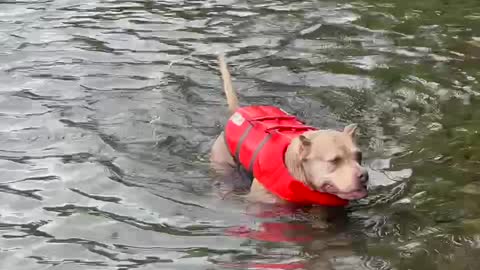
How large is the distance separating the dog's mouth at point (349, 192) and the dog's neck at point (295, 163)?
0.27m

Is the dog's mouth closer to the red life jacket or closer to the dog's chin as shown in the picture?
the dog's chin

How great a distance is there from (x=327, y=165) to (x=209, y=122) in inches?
122

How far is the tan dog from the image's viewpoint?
7008 millimetres

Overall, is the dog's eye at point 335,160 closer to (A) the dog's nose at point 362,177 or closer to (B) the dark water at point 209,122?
(A) the dog's nose at point 362,177

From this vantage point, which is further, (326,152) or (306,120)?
(306,120)

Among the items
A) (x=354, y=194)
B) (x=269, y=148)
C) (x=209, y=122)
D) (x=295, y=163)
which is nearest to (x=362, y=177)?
(x=354, y=194)

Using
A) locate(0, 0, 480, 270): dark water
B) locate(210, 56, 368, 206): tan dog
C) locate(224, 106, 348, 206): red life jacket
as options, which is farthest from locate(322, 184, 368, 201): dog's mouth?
locate(0, 0, 480, 270): dark water

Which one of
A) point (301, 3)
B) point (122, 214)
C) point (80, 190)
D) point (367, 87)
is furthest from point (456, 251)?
point (301, 3)

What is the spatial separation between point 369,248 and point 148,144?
348 cm

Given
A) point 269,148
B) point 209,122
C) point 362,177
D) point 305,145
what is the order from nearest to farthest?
point 362,177, point 305,145, point 269,148, point 209,122

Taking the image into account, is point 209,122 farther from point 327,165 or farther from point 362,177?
point 362,177

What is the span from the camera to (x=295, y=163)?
24.8 feet

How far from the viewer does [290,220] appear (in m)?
7.30

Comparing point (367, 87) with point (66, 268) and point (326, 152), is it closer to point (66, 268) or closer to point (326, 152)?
point (326, 152)
